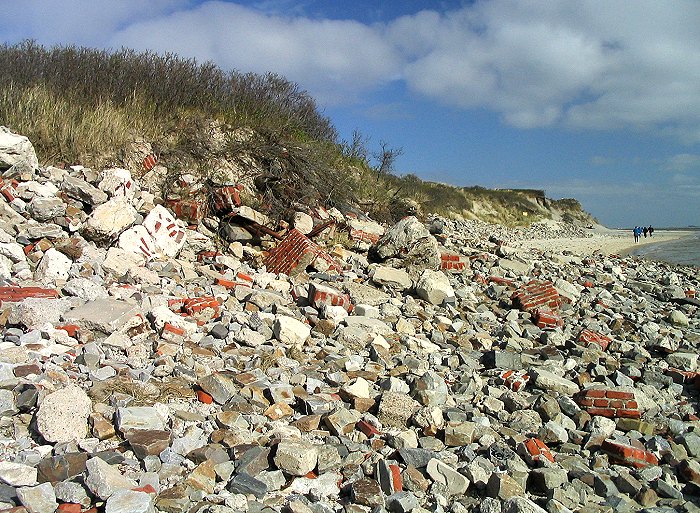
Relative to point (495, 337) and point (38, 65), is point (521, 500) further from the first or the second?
point (38, 65)

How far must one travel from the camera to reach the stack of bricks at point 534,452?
3.41 m

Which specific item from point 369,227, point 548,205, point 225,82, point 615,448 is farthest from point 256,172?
point 548,205

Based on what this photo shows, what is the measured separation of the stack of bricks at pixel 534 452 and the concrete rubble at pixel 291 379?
0.02 metres

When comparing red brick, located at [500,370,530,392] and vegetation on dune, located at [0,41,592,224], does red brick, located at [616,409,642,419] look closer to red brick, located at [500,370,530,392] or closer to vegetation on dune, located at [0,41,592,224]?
red brick, located at [500,370,530,392]

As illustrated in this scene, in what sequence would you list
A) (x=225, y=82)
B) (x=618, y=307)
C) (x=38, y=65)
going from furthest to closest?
(x=225, y=82) → (x=38, y=65) → (x=618, y=307)

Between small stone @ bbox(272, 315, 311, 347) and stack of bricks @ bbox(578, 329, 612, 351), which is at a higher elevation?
small stone @ bbox(272, 315, 311, 347)

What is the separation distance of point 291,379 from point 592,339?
3799 mm

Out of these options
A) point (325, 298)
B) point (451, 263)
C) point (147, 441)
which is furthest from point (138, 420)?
point (451, 263)

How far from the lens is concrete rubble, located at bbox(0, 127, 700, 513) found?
280 centimetres

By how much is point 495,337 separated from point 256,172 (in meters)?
4.78

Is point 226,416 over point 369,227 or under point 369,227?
under

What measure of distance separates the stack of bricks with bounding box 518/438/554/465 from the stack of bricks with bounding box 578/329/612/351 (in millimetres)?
2763

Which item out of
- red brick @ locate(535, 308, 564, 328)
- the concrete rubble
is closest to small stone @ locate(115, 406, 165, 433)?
the concrete rubble

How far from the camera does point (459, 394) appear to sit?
14.1 feet
